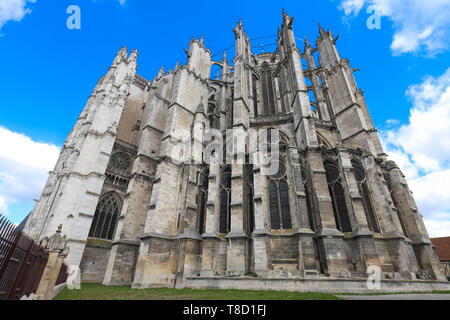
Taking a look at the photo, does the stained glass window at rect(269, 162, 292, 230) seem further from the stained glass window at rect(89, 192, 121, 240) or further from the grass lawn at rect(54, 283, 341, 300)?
the stained glass window at rect(89, 192, 121, 240)

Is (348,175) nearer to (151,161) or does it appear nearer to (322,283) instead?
(322,283)

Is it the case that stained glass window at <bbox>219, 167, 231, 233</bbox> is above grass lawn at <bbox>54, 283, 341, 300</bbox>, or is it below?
above

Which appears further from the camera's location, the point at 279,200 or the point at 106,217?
the point at 106,217

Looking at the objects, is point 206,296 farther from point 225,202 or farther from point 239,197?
point 225,202

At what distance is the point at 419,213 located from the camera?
14.0 meters

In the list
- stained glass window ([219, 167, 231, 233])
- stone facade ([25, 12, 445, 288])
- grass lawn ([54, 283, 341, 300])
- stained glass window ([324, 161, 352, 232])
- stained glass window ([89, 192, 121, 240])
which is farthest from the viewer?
stained glass window ([89, 192, 121, 240])

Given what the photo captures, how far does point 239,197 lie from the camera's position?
12.9 meters

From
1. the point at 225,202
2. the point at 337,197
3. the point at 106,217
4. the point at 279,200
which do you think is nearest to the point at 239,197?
the point at 225,202

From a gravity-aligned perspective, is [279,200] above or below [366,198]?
below

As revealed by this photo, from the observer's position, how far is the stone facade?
1123cm

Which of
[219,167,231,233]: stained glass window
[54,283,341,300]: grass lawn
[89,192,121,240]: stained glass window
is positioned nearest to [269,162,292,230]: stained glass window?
[219,167,231,233]: stained glass window

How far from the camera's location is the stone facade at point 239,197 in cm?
1123

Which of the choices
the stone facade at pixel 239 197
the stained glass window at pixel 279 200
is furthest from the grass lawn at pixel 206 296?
the stained glass window at pixel 279 200
